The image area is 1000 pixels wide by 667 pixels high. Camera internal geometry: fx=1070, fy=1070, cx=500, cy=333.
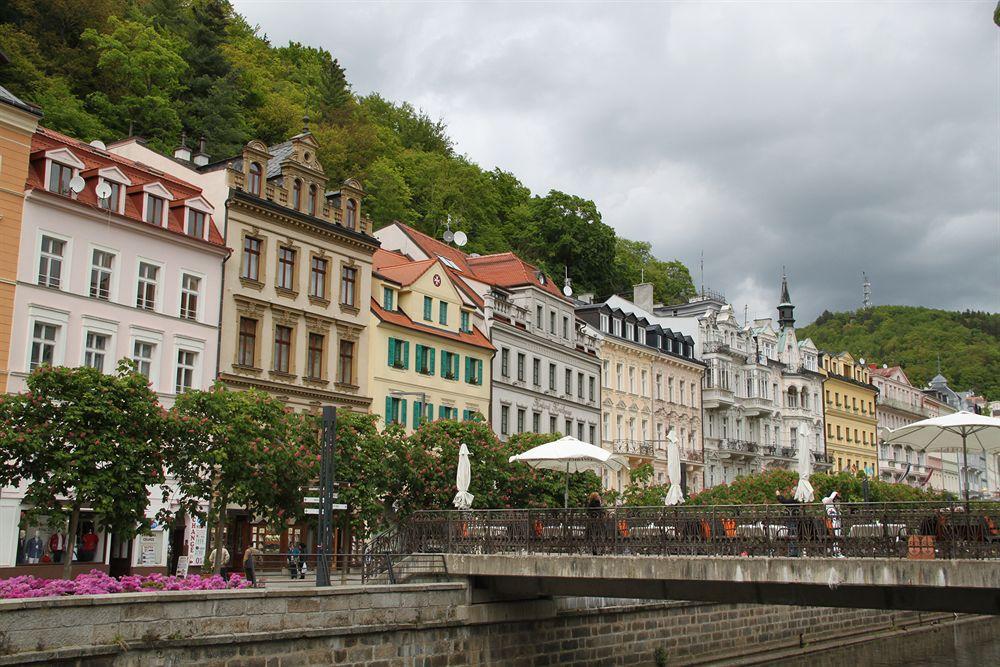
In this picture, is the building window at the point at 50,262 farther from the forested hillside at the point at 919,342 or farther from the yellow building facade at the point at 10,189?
the forested hillside at the point at 919,342

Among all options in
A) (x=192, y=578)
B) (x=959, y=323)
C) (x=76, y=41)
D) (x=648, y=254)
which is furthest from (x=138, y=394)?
(x=959, y=323)

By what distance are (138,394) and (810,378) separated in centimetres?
6518

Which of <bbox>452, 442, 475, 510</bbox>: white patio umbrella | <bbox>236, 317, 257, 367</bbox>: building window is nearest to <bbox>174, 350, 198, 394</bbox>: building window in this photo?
<bbox>236, 317, 257, 367</bbox>: building window

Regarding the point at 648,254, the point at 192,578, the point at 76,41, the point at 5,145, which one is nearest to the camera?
the point at 192,578

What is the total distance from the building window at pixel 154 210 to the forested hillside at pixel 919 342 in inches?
→ 3565

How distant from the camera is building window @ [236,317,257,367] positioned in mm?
39125

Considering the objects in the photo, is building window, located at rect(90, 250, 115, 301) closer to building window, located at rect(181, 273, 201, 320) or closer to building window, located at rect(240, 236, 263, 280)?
building window, located at rect(181, 273, 201, 320)

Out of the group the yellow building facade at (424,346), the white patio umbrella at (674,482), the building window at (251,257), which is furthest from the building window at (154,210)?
the white patio umbrella at (674,482)

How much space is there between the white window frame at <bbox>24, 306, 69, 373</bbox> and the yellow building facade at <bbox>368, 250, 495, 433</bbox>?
13.9 m

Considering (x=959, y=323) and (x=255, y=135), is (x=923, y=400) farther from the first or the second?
(x=255, y=135)

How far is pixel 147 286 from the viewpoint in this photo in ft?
119

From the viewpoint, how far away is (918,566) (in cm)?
2009

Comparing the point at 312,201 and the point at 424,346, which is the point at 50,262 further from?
the point at 424,346

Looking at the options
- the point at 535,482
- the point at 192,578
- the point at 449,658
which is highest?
the point at 535,482
